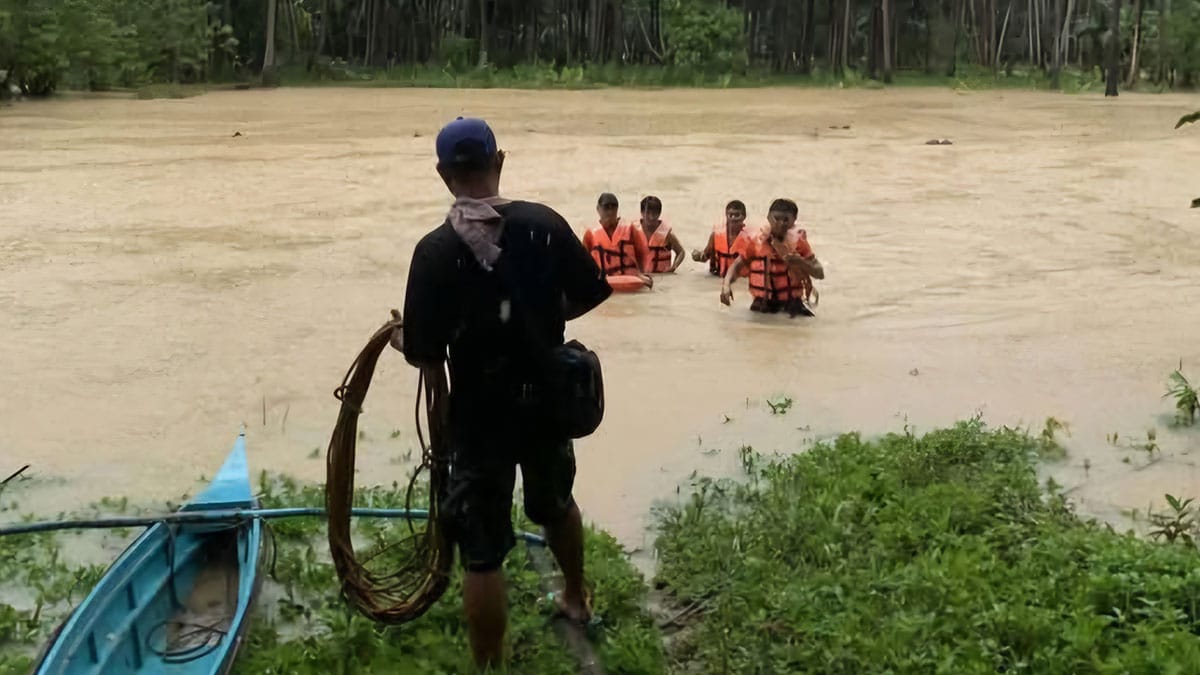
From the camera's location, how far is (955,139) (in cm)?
2330

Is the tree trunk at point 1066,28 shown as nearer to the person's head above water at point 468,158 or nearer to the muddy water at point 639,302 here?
the muddy water at point 639,302

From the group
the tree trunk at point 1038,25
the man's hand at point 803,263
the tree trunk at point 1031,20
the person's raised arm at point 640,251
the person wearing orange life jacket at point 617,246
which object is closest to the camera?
the man's hand at point 803,263

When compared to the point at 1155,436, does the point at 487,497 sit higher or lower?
higher

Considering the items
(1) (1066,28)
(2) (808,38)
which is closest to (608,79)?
(2) (808,38)

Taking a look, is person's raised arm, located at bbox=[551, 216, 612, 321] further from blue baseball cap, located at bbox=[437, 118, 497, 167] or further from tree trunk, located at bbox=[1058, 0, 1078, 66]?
tree trunk, located at bbox=[1058, 0, 1078, 66]

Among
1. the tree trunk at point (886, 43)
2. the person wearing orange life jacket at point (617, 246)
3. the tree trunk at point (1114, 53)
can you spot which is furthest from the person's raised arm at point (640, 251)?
the tree trunk at point (886, 43)

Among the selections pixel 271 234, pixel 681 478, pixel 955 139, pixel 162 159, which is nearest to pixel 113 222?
pixel 271 234

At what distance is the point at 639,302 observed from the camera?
10.8 m

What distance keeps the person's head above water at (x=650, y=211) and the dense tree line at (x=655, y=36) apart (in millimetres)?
26173

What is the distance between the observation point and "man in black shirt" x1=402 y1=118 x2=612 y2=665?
Result: 3703 mm

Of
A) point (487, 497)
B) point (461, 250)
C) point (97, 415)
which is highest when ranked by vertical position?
point (461, 250)

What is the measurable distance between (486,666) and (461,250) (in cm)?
126

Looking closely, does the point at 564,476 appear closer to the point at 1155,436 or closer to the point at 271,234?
the point at 1155,436

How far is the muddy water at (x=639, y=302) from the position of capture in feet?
23.2
